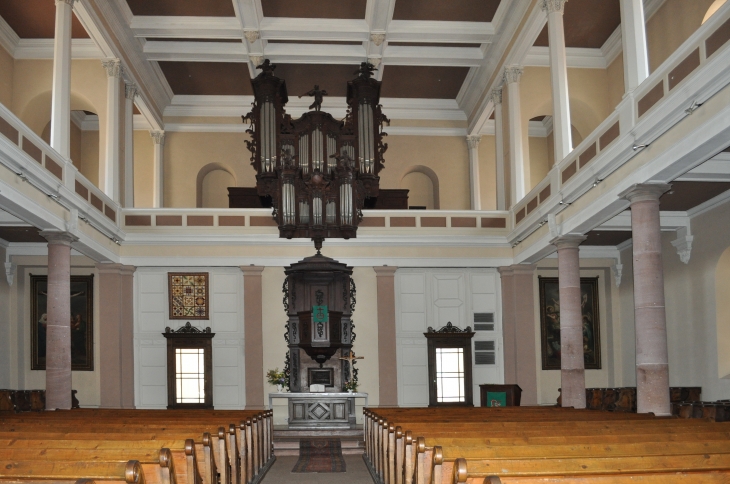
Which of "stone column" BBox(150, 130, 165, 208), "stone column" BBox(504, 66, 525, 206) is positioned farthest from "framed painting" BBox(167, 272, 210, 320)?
"stone column" BBox(504, 66, 525, 206)

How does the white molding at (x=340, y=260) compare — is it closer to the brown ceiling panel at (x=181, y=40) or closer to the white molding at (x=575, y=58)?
the white molding at (x=575, y=58)

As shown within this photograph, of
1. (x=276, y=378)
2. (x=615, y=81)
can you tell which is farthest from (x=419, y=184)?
(x=276, y=378)

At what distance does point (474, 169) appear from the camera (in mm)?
23375

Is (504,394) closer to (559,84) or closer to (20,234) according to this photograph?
(559,84)

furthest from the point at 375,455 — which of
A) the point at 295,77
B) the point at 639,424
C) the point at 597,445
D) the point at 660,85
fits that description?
the point at 295,77

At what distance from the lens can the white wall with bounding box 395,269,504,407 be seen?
64.4 ft

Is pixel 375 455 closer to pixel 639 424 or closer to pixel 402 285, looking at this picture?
pixel 639 424

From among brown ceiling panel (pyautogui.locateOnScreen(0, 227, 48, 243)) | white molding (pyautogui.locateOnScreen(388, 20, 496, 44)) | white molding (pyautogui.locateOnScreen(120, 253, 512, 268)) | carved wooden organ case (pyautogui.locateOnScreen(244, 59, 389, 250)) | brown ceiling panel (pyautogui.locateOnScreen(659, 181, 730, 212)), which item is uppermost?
white molding (pyautogui.locateOnScreen(388, 20, 496, 44))

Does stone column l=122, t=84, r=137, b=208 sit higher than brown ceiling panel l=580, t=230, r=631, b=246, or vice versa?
stone column l=122, t=84, r=137, b=208

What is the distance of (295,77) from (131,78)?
476 cm

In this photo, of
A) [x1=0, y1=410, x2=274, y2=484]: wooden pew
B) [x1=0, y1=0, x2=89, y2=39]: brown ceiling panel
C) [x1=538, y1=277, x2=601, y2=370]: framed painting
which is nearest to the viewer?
[x1=0, y1=410, x2=274, y2=484]: wooden pew

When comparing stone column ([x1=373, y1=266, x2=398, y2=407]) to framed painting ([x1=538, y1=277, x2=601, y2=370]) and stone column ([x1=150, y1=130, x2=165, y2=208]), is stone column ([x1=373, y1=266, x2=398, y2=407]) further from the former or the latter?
stone column ([x1=150, y1=130, x2=165, y2=208])

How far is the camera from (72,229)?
14586mm

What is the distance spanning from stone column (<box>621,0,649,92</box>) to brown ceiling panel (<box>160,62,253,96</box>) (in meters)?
11.9
